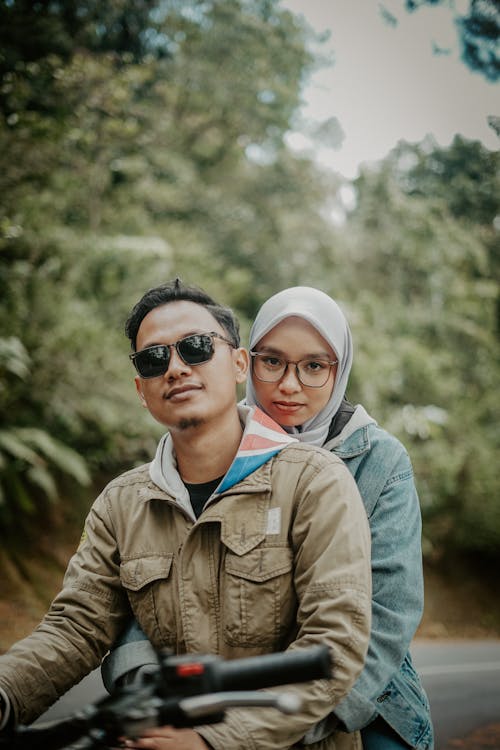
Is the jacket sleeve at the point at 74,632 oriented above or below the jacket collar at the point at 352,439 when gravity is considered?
below

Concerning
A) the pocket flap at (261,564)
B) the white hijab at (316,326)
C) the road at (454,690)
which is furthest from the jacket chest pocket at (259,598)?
the road at (454,690)

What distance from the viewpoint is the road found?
5.47 metres

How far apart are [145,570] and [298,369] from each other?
1.14 metres

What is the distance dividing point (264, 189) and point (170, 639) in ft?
45.1

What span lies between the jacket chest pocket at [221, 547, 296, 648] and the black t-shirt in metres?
0.29

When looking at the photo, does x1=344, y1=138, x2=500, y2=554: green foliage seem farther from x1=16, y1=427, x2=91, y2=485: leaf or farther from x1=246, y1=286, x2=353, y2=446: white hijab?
x1=246, y1=286, x2=353, y2=446: white hijab

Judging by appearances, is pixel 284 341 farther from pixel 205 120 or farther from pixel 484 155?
pixel 205 120

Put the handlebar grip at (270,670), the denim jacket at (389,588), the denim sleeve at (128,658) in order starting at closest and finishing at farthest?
the handlebar grip at (270,670), the denim sleeve at (128,658), the denim jacket at (389,588)

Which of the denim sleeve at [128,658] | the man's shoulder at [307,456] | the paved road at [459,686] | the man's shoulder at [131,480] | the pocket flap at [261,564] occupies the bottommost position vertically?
the paved road at [459,686]

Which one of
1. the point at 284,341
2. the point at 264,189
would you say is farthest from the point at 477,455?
the point at 284,341

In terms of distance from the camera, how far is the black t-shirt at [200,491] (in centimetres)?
221

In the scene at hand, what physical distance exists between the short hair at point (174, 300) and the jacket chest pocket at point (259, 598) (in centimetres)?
76

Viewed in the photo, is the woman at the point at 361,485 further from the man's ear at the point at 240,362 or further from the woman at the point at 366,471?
the man's ear at the point at 240,362

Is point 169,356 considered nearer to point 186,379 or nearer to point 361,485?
point 186,379
